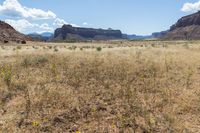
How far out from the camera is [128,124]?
22.2 ft

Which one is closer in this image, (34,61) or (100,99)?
(100,99)

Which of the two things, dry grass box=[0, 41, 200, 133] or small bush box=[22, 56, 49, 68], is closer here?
dry grass box=[0, 41, 200, 133]

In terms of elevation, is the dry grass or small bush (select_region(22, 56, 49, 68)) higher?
small bush (select_region(22, 56, 49, 68))

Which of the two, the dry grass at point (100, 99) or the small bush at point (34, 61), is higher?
the small bush at point (34, 61)

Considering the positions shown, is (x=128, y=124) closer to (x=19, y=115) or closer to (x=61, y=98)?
(x=61, y=98)

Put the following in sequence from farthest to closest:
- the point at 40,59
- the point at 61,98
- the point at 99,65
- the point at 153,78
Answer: the point at 40,59 → the point at 99,65 → the point at 153,78 → the point at 61,98

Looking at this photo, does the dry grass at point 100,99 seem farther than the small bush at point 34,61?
No

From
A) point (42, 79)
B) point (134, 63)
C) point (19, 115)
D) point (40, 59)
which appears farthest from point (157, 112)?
point (40, 59)

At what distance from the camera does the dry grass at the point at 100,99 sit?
679 centimetres

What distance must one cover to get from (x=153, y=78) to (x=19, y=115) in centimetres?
511

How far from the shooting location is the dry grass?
22.3ft

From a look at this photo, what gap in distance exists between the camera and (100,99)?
322 inches

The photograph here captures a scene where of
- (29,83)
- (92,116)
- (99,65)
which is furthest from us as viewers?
(99,65)

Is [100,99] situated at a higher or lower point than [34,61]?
lower
